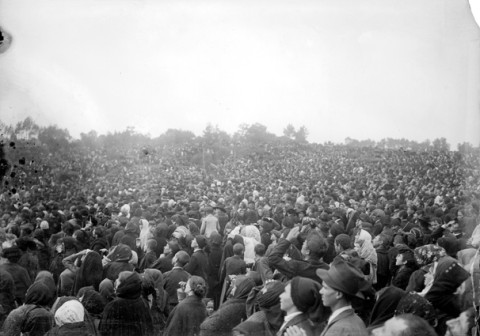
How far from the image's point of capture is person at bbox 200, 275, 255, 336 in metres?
4.31

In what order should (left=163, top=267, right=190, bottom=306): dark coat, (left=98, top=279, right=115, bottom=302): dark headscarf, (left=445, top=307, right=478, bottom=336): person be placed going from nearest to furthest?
(left=445, top=307, right=478, bottom=336): person → (left=98, top=279, right=115, bottom=302): dark headscarf → (left=163, top=267, right=190, bottom=306): dark coat

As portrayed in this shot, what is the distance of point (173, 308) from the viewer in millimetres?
4789

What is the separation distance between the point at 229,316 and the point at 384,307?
3.68 ft

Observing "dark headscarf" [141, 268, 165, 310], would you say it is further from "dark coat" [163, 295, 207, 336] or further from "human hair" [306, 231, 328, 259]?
"human hair" [306, 231, 328, 259]

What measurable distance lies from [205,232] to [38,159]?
1707 mm

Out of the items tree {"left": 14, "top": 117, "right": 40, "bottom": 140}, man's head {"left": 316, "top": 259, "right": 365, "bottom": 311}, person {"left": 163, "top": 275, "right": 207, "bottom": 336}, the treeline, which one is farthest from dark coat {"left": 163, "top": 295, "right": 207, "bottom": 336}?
tree {"left": 14, "top": 117, "right": 40, "bottom": 140}

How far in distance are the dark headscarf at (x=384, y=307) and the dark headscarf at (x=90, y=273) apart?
2.38 metres

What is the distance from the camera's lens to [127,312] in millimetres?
4480

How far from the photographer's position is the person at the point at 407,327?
3498 millimetres

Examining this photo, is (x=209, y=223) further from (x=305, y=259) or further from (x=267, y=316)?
(x=267, y=316)

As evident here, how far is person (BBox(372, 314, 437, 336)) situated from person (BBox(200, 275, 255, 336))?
3.48 ft

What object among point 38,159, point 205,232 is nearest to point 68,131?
point 38,159

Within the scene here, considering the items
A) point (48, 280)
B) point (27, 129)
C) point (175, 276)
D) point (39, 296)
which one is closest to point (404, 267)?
point (175, 276)

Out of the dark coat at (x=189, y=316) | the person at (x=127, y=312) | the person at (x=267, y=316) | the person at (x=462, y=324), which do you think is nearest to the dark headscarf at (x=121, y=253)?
the person at (x=127, y=312)
